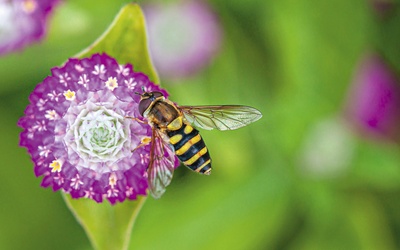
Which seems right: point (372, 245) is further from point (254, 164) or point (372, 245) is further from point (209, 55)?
point (209, 55)

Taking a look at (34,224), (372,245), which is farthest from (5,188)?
(372,245)

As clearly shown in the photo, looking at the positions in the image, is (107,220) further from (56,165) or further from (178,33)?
(178,33)

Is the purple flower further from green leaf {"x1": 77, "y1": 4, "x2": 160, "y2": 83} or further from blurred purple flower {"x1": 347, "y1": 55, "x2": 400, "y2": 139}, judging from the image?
blurred purple flower {"x1": 347, "y1": 55, "x2": 400, "y2": 139}

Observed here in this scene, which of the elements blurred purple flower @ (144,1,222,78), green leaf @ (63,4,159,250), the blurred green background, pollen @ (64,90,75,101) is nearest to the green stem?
green leaf @ (63,4,159,250)

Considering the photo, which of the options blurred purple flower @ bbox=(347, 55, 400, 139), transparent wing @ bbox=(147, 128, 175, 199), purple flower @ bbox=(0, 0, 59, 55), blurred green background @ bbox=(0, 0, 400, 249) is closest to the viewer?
transparent wing @ bbox=(147, 128, 175, 199)

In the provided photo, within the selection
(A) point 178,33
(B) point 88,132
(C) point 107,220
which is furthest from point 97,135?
(A) point 178,33
